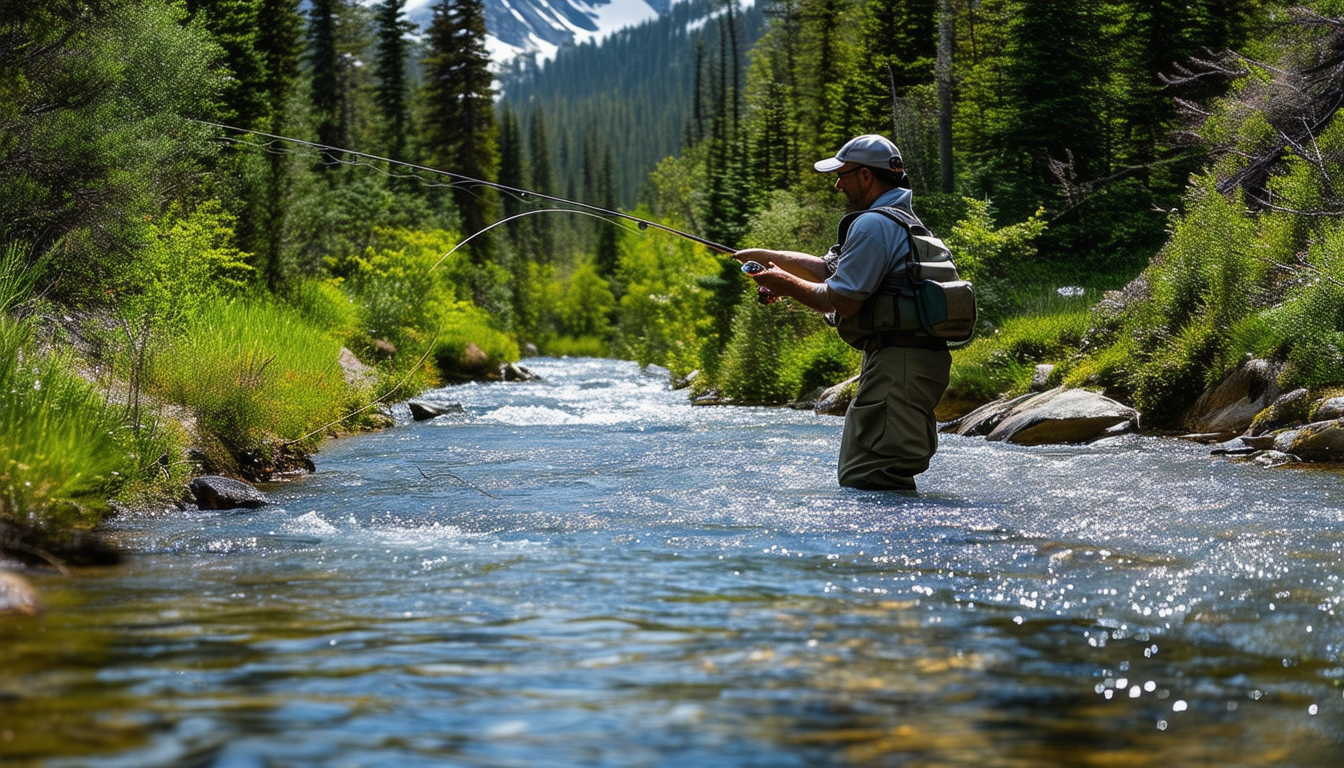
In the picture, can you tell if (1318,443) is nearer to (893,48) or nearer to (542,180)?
(893,48)

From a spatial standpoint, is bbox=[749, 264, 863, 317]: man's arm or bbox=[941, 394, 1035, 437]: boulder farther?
bbox=[941, 394, 1035, 437]: boulder

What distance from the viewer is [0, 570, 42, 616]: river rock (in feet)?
12.4

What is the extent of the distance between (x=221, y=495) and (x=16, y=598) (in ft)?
12.0

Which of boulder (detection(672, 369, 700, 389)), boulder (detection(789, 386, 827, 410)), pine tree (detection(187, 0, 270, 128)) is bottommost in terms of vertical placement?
boulder (detection(789, 386, 827, 410))

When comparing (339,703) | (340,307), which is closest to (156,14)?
(340,307)

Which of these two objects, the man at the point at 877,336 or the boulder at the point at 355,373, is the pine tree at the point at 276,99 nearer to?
the boulder at the point at 355,373

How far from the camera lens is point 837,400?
17797 millimetres

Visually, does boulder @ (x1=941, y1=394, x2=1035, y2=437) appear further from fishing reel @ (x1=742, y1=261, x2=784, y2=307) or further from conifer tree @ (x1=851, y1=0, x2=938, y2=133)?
conifer tree @ (x1=851, y1=0, x2=938, y2=133)

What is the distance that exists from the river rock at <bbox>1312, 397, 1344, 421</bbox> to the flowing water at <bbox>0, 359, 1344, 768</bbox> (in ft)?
7.38

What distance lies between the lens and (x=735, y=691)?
10.2 ft

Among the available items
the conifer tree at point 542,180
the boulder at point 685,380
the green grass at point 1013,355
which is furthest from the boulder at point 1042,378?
the conifer tree at point 542,180

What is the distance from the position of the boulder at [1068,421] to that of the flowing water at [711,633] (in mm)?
4489

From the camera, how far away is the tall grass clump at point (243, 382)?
381 inches

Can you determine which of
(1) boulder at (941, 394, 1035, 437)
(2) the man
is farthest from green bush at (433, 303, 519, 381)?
(2) the man
